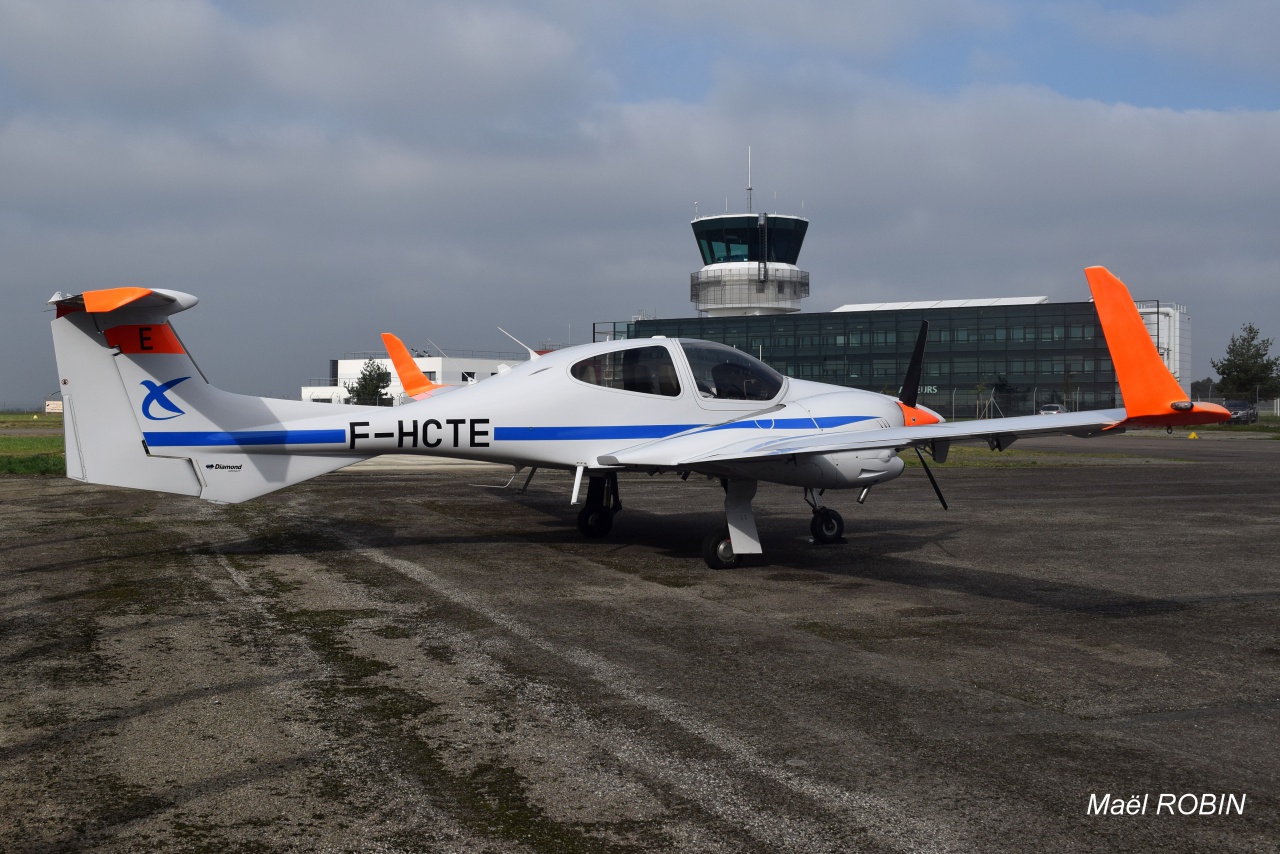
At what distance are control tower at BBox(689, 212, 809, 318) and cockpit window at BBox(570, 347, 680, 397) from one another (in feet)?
221

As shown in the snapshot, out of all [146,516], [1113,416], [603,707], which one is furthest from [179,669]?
[146,516]

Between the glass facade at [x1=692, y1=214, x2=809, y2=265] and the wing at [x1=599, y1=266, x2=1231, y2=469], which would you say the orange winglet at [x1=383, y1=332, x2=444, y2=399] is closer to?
the wing at [x1=599, y1=266, x2=1231, y2=469]

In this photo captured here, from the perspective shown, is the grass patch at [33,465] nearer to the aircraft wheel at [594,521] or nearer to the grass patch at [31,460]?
the grass patch at [31,460]

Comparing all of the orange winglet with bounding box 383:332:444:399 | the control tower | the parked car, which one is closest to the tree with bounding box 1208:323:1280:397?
the parked car

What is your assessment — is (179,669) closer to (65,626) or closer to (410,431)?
(65,626)

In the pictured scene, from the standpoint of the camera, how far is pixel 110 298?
995 cm

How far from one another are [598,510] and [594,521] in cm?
18

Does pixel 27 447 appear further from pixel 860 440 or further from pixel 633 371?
pixel 860 440

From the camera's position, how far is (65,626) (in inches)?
331

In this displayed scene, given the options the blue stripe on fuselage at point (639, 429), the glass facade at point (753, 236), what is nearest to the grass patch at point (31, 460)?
the blue stripe on fuselage at point (639, 429)

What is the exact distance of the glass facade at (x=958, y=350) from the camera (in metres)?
79.8

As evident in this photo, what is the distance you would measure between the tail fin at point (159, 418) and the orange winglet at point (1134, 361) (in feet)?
27.3

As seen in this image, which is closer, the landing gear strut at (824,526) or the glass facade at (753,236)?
the landing gear strut at (824,526)

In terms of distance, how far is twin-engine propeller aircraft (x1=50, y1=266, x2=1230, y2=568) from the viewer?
1063 cm
